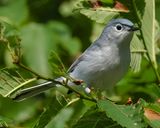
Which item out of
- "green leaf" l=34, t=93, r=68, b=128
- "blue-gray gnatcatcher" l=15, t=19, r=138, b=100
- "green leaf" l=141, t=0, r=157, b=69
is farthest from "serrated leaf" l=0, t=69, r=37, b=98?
"green leaf" l=141, t=0, r=157, b=69

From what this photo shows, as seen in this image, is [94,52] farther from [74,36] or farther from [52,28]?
[74,36]

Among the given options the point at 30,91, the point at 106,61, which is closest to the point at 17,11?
the point at 106,61

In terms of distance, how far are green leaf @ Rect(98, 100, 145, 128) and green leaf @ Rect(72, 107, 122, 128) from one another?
10 centimetres

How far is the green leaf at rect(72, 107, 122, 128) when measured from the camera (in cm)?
217

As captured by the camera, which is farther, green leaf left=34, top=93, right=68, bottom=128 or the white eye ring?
the white eye ring

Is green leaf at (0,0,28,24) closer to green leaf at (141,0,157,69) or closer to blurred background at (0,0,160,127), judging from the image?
blurred background at (0,0,160,127)

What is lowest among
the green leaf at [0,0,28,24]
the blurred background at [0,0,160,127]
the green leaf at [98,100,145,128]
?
the blurred background at [0,0,160,127]

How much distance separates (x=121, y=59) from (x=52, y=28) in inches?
67.2

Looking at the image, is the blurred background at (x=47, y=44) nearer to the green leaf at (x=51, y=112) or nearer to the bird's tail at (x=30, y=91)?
the bird's tail at (x=30, y=91)

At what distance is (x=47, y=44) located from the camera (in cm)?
451

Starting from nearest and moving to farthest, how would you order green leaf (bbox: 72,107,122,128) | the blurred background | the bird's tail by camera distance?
1. green leaf (bbox: 72,107,122,128)
2. the bird's tail
3. the blurred background

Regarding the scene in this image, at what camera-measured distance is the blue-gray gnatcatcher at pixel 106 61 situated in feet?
10.1

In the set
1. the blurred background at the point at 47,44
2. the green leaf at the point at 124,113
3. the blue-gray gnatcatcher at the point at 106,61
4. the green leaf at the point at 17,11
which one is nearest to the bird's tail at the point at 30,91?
the blue-gray gnatcatcher at the point at 106,61

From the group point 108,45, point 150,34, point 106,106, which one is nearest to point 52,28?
point 108,45
